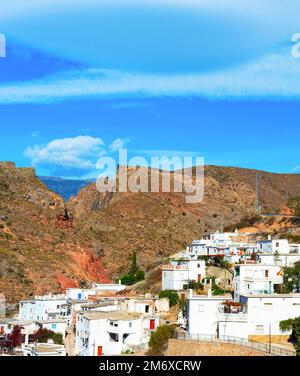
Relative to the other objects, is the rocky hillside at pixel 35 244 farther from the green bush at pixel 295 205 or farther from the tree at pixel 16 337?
the green bush at pixel 295 205

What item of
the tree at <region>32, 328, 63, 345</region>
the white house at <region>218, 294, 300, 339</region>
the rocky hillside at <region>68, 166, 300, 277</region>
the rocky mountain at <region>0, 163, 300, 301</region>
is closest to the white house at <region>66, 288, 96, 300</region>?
the rocky mountain at <region>0, 163, 300, 301</region>

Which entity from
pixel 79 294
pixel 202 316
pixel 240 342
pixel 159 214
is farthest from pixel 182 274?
pixel 159 214

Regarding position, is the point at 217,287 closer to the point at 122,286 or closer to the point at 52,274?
the point at 122,286

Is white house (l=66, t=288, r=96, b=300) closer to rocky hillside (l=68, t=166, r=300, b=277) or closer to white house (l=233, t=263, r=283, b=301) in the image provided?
rocky hillside (l=68, t=166, r=300, b=277)

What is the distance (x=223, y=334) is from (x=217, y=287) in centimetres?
962

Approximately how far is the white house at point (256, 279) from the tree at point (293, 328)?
3407mm

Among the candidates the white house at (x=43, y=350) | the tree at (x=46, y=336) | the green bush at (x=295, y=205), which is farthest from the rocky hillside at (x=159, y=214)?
the white house at (x=43, y=350)

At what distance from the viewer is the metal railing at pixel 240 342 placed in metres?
29.4

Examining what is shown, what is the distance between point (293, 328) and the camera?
3164 centimetres

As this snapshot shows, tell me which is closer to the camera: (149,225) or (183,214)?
(149,225)

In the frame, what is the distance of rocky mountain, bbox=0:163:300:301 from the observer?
61312mm

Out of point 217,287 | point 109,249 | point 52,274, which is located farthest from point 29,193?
point 217,287
